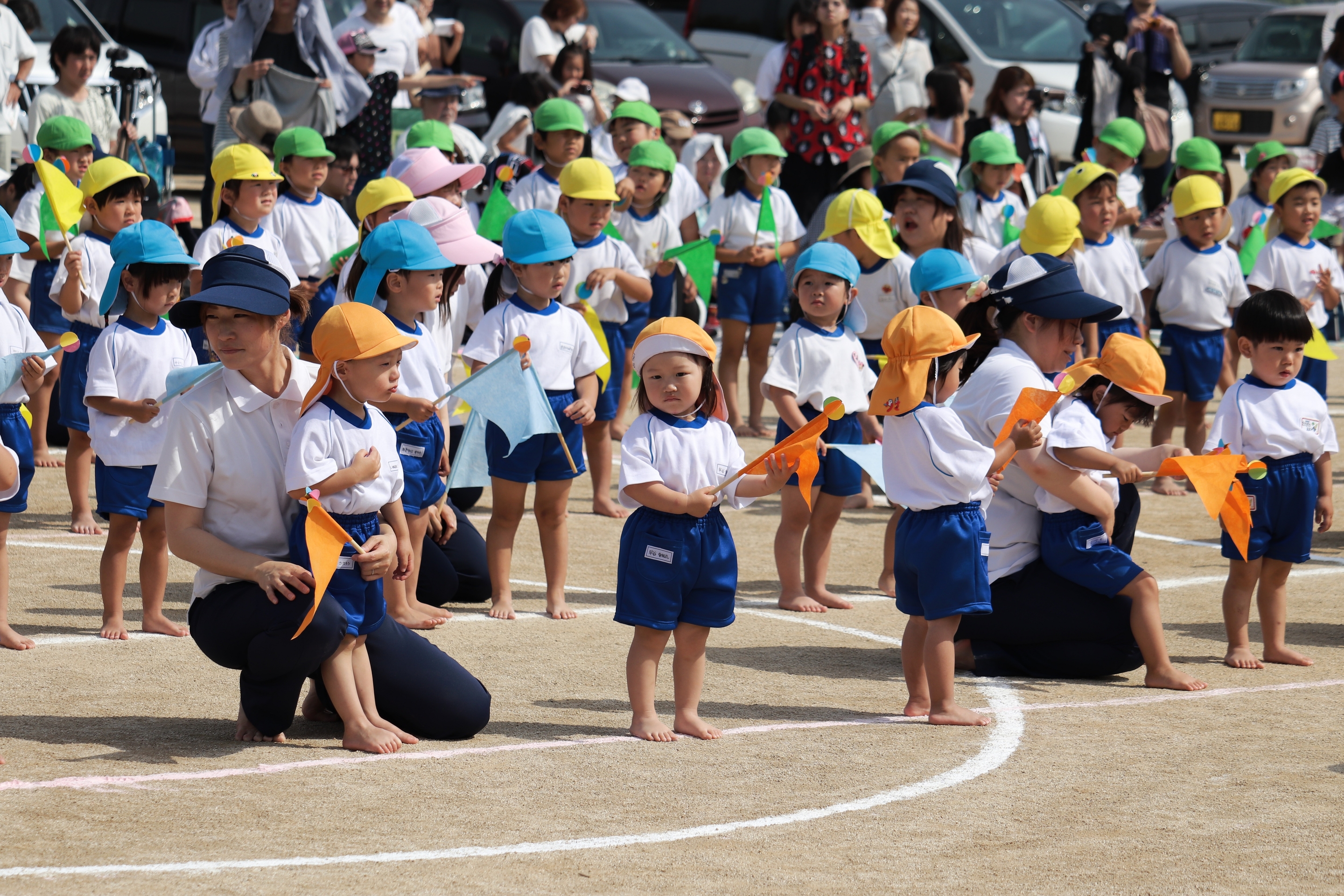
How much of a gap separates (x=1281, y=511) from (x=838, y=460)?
6.32 feet

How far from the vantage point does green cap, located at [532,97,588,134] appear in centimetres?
1073

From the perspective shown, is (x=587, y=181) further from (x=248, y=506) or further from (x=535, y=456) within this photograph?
(x=248, y=506)

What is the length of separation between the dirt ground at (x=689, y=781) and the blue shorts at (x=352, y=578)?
0.42 meters

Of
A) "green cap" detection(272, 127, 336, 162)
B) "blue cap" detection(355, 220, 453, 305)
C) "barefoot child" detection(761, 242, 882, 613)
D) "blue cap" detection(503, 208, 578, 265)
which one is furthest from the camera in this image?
"green cap" detection(272, 127, 336, 162)

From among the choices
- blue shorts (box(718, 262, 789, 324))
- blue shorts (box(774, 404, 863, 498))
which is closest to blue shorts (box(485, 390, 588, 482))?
blue shorts (box(774, 404, 863, 498))

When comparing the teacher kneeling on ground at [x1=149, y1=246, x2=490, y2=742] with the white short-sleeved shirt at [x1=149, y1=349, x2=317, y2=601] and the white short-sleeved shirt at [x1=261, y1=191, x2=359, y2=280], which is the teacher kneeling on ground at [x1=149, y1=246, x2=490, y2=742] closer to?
the white short-sleeved shirt at [x1=149, y1=349, x2=317, y2=601]

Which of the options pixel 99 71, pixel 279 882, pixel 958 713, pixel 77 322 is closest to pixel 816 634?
pixel 958 713

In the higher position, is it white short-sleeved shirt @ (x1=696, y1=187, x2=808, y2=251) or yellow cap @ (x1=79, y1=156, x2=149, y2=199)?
white short-sleeved shirt @ (x1=696, y1=187, x2=808, y2=251)

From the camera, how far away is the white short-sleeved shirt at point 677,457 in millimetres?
5438

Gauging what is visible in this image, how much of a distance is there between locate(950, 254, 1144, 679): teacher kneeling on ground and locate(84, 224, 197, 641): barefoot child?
3077 mm

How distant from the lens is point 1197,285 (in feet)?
33.2

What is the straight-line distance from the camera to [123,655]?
6434 mm

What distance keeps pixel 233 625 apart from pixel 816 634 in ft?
9.27

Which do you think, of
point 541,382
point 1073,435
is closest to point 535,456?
point 541,382
